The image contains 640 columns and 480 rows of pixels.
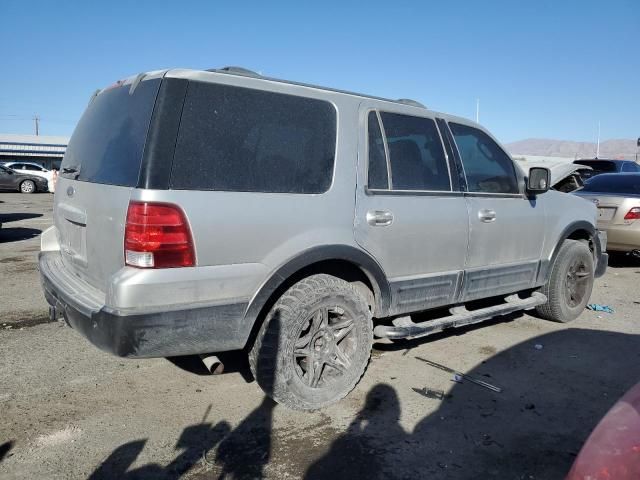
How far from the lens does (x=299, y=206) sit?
3.08 meters

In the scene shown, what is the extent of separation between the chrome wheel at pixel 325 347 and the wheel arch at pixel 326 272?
0.27m

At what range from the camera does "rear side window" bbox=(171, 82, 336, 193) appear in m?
2.76

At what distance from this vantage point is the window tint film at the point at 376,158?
351cm

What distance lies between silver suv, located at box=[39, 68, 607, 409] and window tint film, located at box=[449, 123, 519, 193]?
0.08 ft

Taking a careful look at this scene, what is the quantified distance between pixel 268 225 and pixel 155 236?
639mm

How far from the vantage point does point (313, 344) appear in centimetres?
327

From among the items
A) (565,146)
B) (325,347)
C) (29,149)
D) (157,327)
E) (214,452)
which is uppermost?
(565,146)

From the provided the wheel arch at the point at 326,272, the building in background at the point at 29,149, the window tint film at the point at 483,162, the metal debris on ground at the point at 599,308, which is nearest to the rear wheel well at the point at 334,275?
the wheel arch at the point at 326,272

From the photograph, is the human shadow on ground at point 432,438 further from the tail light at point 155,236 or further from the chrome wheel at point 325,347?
the tail light at point 155,236

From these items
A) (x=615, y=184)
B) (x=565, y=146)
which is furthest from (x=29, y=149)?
(x=565, y=146)

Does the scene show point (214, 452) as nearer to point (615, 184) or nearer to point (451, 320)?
point (451, 320)

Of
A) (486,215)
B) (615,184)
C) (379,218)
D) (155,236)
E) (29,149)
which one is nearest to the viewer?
(155,236)

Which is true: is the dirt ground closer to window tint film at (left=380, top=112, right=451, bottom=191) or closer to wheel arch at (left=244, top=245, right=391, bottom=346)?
wheel arch at (left=244, top=245, right=391, bottom=346)

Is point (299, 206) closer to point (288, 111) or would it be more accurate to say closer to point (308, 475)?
point (288, 111)
